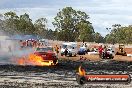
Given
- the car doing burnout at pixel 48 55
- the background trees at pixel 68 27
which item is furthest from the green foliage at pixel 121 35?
the car doing burnout at pixel 48 55

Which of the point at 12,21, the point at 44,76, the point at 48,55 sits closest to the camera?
the point at 44,76

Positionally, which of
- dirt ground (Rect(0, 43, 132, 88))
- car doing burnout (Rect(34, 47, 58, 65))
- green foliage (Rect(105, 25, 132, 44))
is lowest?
dirt ground (Rect(0, 43, 132, 88))

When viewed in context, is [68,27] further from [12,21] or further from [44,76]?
[44,76]

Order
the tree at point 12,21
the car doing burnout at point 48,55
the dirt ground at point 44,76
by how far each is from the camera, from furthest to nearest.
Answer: the tree at point 12,21
the car doing burnout at point 48,55
the dirt ground at point 44,76

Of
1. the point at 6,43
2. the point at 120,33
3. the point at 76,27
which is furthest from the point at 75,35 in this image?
the point at 6,43

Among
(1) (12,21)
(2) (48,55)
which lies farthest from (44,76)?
(1) (12,21)

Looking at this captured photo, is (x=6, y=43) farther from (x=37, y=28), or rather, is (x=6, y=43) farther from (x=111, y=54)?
(x=37, y=28)

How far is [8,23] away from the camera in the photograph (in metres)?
103

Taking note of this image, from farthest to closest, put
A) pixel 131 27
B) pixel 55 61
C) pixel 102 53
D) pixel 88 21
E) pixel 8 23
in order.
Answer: pixel 131 27, pixel 88 21, pixel 8 23, pixel 102 53, pixel 55 61

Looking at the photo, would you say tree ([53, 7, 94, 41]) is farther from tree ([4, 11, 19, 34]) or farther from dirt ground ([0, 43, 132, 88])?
dirt ground ([0, 43, 132, 88])

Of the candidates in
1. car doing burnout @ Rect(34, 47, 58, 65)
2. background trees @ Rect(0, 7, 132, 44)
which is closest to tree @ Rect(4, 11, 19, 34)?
background trees @ Rect(0, 7, 132, 44)

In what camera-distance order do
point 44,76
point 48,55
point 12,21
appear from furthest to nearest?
point 12,21, point 48,55, point 44,76

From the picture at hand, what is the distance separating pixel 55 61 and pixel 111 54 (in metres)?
16.7

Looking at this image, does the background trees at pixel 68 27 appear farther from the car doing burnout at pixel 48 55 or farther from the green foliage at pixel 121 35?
the car doing burnout at pixel 48 55
